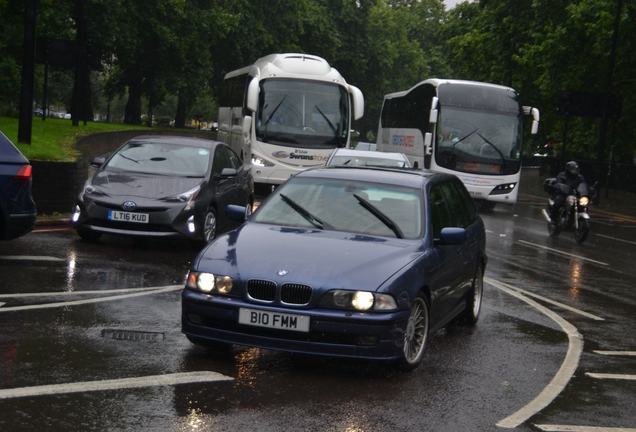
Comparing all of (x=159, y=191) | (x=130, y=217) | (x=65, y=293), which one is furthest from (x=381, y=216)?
(x=159, y=191)

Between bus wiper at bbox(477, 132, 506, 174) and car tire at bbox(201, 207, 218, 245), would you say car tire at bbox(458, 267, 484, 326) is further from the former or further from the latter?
bus wiper at bbox(477, 132, 506, 174)

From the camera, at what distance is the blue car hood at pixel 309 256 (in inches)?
279

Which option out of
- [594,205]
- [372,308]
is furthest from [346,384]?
[594,205]

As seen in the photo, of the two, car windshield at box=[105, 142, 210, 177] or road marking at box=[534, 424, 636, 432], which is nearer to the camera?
road marking at box=[534, 424, 636, 432]

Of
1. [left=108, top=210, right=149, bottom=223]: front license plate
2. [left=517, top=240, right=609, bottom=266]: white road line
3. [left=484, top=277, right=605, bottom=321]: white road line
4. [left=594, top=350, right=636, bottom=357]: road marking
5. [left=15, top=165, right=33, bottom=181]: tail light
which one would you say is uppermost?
[left=15, top=165, right=33, bottom=181]: tail light

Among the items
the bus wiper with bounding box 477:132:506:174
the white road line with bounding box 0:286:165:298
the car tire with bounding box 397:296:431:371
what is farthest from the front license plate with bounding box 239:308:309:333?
the bus wiper with bounding box 477:132:506:174

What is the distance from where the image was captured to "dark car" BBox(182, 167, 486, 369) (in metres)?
7.01

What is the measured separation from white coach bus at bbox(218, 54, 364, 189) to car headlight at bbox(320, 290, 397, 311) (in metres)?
20.6

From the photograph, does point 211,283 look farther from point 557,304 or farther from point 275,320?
point 557,304

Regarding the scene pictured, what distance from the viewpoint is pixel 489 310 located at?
10.8 meters

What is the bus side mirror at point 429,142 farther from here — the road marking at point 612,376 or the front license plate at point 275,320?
the front license plate at point 275,320

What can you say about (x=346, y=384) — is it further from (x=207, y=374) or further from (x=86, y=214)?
(x=86, y=214)

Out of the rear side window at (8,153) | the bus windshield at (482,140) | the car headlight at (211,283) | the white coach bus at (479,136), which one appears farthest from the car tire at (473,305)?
the bus windshield at (482,140)

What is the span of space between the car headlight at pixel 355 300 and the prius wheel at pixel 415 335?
1.02ft
